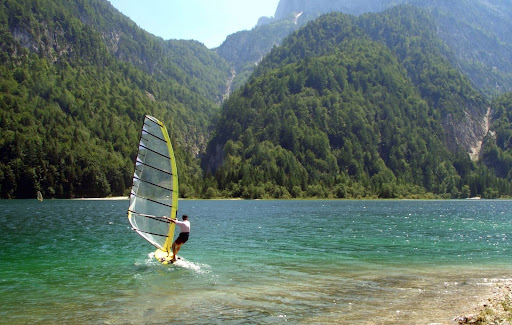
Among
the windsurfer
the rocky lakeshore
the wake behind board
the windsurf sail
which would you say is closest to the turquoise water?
the wake behind board

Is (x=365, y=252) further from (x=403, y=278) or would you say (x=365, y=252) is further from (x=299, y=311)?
(x=299, y=311)

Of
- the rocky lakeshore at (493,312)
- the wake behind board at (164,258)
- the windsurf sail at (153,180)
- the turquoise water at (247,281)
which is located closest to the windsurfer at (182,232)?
the wake behind board at (164,258)

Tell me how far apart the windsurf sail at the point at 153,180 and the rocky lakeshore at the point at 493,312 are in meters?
16.1

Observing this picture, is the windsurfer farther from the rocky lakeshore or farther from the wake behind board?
the rocky lakeshore

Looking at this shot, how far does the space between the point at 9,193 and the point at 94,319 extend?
175m

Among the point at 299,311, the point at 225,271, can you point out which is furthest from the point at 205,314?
the point at 225,271

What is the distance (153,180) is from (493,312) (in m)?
18.1

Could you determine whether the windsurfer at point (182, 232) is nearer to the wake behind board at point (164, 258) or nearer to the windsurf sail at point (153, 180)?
the wake behind board at point (164, 258)

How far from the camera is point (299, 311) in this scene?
1861 cm

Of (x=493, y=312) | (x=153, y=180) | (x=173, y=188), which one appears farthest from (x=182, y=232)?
(x=493, y=312)

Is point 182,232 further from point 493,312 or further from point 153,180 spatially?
point 493,312

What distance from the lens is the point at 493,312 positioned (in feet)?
55.5

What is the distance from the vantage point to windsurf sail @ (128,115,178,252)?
26.3 meters

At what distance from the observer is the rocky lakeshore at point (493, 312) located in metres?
16.0
